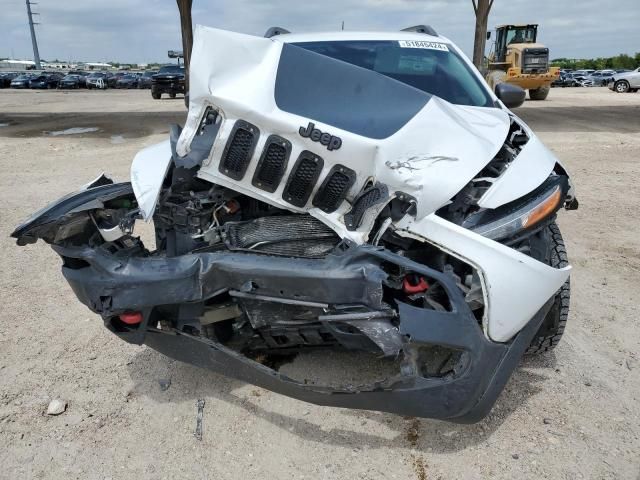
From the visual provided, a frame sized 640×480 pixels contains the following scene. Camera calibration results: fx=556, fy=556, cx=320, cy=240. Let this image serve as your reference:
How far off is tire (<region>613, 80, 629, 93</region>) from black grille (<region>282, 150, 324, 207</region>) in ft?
108

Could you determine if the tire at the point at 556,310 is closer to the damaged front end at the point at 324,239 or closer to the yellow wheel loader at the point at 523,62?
the damaged front end at the point at 324,239

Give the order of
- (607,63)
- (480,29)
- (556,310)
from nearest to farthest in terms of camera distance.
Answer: (556,310)
(480,29)
(607,63)

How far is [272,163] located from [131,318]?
3.28ft

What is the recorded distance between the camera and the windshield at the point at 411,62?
13.3 ft

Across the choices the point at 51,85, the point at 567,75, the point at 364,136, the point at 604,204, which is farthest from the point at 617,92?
the point at 51,85

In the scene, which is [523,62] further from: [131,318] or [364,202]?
[131,318]

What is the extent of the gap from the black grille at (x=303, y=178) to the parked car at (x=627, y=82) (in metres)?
32.4

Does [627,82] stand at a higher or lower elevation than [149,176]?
lower

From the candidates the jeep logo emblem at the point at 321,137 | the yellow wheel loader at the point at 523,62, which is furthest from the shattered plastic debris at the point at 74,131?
the yellow wheel loader at the point at 523,62

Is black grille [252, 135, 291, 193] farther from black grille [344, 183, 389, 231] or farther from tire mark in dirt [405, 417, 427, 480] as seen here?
tire mark in dirt [405, 417, 427, 480]

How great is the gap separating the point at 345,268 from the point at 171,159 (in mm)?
1074

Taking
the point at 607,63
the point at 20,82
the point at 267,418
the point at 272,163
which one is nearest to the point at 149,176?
the point at 272,163

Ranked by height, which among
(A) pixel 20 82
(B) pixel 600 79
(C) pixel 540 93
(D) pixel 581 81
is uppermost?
(C) pixel 540 93

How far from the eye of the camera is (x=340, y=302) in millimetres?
2352
